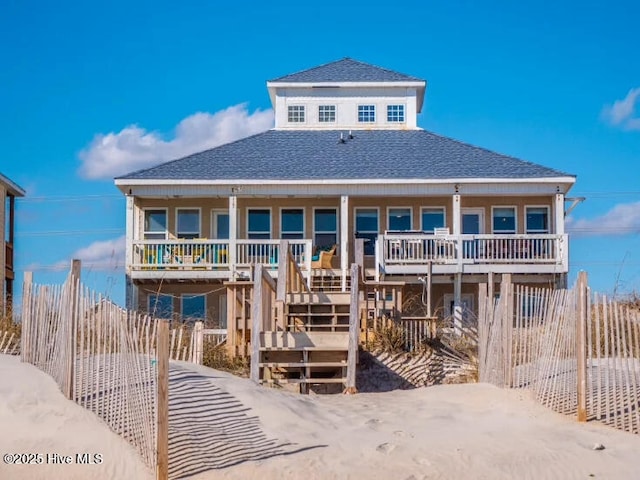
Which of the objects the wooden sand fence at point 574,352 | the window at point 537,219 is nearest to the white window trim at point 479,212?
the window at point 537,219

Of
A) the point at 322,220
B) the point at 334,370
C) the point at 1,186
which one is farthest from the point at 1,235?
the point at 334,370

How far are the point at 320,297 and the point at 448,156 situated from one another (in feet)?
40.7

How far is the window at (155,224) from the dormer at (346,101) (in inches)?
229

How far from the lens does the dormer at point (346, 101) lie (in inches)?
1325

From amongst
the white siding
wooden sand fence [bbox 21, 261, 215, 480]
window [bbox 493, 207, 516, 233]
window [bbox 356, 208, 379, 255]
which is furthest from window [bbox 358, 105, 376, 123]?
wooden sand fence [bbox 21, 261, 215, 480]

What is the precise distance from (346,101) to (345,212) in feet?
22.5

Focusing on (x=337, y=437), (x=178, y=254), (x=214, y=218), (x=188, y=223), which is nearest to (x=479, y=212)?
A: (x=214, y=218)

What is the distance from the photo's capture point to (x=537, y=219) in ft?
100

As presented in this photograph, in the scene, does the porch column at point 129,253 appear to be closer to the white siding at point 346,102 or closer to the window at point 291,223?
the window at point 291,223

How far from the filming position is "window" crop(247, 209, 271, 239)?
30.6 meters

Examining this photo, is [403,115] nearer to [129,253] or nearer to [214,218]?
[214,218]

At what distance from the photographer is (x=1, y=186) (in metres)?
33.8

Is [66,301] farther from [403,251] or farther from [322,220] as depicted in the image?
[322,220]

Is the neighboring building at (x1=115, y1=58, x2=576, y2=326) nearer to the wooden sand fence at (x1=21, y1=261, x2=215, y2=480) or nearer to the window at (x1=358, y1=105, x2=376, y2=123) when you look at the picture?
the window at (x1=358, y1=105, x2=376, y2=123)
